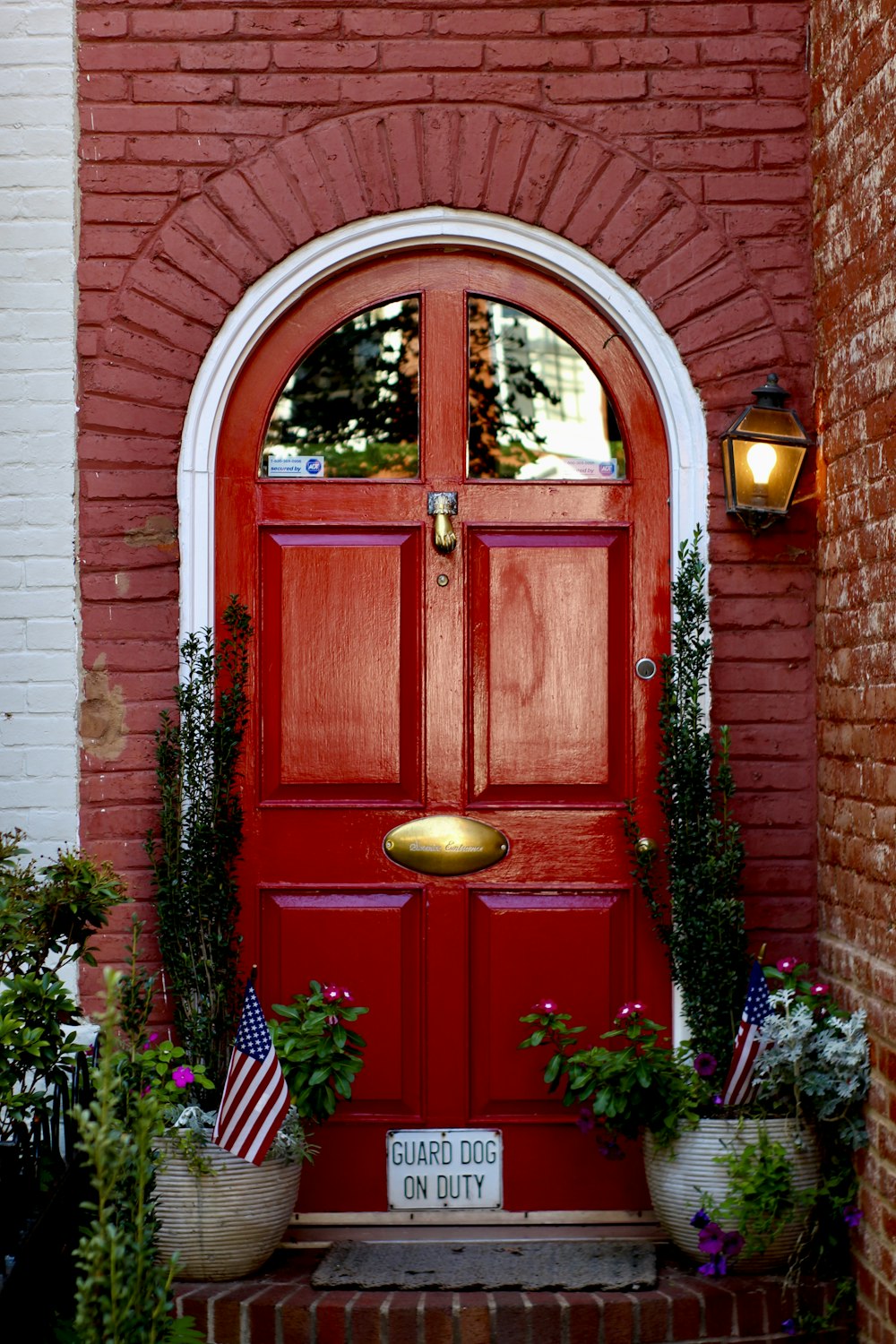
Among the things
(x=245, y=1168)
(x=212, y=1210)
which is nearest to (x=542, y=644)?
(x=245, y=1168)

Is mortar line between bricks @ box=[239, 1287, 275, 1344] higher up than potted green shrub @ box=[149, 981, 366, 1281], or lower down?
lower down

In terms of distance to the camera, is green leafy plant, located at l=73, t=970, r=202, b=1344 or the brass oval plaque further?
the brass oval plaque

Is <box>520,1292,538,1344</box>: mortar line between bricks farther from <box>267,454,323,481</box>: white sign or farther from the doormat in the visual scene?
<box>267,454,323,481</box>: white sign

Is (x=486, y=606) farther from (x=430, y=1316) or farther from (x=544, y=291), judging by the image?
(x=430, y=1316)

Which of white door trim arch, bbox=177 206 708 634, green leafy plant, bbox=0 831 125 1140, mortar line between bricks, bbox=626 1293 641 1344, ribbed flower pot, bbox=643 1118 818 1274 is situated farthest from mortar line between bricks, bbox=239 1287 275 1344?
white door trim arch, bbox=177 206 708 634

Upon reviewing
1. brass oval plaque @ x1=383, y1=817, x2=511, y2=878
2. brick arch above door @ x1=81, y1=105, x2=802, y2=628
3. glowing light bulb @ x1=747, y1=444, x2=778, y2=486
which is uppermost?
brick arch above door @ x1=81, y1=105, x2=802, y2=628

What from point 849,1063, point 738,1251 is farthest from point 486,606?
point 738,1251

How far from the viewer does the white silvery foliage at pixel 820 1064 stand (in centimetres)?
358

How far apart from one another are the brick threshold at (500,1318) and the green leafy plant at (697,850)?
62 cm

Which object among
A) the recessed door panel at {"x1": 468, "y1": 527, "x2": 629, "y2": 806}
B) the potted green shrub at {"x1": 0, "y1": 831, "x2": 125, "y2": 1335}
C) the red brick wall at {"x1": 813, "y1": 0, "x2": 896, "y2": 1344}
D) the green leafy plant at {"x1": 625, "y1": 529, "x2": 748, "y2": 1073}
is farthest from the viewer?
the recessed door panel at {"x1": 468, "y1": 527, "x2": 629, "y2": 806}

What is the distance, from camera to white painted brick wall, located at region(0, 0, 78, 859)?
4.07 m

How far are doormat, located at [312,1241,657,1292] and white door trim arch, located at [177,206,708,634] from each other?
5.91ft

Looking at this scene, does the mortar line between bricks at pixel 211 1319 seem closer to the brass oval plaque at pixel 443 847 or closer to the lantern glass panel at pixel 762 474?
the brass oval plaque at pixel 443 847

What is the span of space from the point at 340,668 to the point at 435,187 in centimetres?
142
